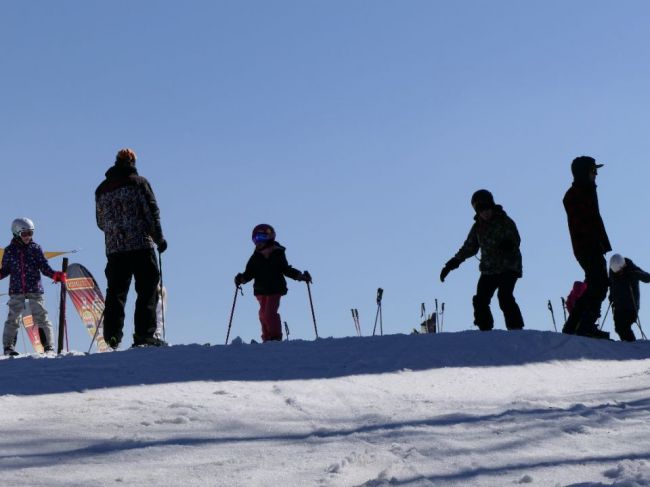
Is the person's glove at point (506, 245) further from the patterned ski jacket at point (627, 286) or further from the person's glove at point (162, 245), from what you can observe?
the person's glove at point (162, 245)

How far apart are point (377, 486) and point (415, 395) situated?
2960mm

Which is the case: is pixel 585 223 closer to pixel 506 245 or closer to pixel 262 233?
pixel 506 245

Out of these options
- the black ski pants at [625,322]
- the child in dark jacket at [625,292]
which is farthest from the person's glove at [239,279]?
the black ski pants at [625,322]

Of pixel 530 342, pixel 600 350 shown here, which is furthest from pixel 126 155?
pixel 600 350

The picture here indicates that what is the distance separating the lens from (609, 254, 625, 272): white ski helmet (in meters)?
14.3

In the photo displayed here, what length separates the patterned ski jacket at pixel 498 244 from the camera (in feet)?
36.9

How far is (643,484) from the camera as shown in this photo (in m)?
3.60

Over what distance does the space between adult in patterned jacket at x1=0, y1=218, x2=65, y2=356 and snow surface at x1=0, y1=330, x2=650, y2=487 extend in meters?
3.81

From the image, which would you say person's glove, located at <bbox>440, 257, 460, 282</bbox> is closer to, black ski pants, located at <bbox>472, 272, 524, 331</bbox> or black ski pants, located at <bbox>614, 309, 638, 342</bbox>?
black ski pants, located at <bbox>472, 272, 524, 331</bbox>

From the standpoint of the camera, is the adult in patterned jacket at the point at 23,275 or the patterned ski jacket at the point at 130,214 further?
the adult in patterned jacket at the point at 23,275

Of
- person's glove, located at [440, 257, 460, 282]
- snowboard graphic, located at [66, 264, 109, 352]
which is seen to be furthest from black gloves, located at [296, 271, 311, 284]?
snowboard graphic, located at [66, 264, 109, 352]

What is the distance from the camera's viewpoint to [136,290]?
1001 cm

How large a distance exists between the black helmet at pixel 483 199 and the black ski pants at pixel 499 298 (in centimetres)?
77

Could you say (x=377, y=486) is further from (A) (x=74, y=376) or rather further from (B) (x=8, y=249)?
(B) (x=8, y=249)
